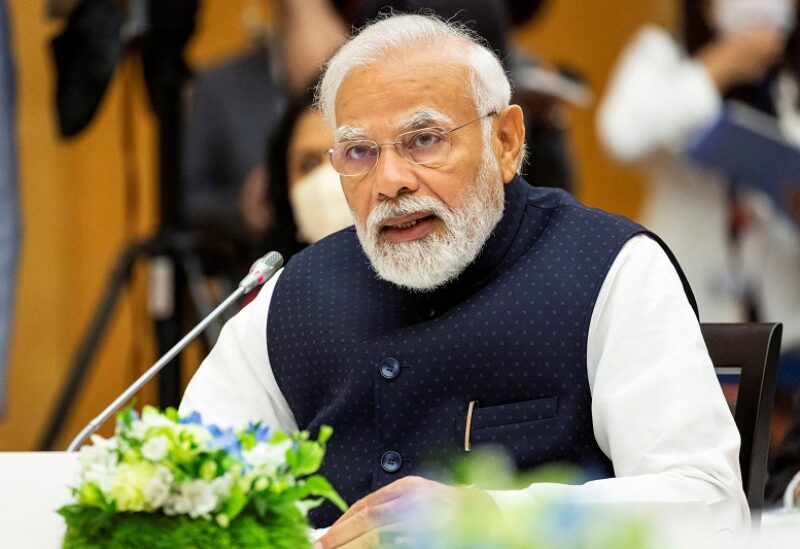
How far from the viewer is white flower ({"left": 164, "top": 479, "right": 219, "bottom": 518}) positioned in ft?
5.41

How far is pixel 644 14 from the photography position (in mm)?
7094

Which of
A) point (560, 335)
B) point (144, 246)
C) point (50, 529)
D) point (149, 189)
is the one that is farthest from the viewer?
point (149, 189)

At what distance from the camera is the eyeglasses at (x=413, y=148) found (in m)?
2.59

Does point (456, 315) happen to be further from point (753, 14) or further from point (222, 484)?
point (753, 14)

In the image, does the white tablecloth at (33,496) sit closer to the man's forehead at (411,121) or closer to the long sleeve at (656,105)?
the man's forehead at (411,121)

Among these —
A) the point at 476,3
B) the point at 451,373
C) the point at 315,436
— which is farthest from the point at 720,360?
the point at 476,3

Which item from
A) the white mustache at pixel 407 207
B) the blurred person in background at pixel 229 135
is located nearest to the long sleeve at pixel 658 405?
the white mustache at pixel 407 207

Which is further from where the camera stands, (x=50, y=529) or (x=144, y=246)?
(x=144, y=246)

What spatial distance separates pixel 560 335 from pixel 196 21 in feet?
7.25

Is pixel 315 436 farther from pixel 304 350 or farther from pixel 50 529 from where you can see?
pixel 50 529

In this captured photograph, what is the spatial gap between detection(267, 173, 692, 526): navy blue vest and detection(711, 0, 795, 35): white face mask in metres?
2.70

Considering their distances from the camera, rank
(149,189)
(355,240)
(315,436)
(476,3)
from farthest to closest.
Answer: (149,189) → (476,3) → (355,240) → (315,436)

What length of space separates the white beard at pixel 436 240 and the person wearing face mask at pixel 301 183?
1120 mm

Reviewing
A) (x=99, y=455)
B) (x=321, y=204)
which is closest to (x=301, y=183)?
(x=321, y=204)
